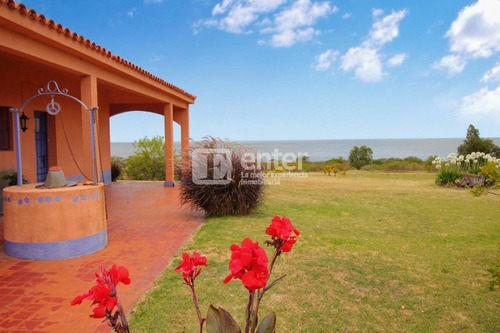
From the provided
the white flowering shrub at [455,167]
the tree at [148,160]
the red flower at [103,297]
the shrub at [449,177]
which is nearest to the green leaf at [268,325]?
the red flower at [103,297]

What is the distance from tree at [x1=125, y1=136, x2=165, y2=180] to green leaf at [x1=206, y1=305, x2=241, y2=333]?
51.0 ft

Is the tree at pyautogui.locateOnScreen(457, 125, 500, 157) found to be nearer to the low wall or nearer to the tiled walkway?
the tiled walkway

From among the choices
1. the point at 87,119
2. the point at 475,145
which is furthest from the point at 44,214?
the point at 475,145

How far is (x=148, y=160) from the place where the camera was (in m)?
16.4

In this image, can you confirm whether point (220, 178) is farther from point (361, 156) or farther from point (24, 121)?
point (361, 156)

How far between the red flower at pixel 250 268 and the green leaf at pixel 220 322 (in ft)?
0.96

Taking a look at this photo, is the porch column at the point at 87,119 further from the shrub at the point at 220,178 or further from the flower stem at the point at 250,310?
the flower stem at the point at 250,310

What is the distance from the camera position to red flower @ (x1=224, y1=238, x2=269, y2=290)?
1.03m

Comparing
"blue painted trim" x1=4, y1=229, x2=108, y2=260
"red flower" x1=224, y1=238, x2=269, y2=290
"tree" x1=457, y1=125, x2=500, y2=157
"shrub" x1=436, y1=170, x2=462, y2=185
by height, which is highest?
"tree" x1=457, y1=125, x2=500, y2=157

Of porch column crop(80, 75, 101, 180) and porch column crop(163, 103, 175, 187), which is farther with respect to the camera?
porch column crop(163, 103, 175, 187)

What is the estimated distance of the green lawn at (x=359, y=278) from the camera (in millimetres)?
3109

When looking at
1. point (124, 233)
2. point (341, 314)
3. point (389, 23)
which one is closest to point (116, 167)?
point (124, 233)

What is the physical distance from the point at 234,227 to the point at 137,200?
12.9ft

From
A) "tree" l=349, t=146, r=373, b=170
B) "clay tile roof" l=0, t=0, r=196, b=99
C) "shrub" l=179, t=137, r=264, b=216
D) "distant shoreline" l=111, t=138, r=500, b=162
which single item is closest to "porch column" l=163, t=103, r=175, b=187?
"clay tile roof" l=0, t=0, r=196, b=99
